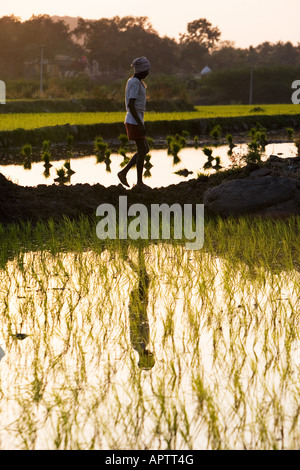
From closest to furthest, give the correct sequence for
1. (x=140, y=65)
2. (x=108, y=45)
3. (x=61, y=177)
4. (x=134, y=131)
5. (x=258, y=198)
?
(x=258, y=198)
(x=140, y=65)
(x=134, y=131)
(x=61, y=177)
(x=108, y=45)

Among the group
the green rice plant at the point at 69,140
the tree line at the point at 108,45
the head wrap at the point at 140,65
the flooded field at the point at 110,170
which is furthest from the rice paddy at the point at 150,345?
the tree line at the point at 108,45

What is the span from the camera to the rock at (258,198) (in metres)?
8.27

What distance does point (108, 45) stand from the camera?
75875 mm

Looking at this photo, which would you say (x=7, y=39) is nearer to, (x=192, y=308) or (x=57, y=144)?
(x=57, y=144)

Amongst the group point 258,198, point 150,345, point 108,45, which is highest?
point 108,45

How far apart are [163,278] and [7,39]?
63.9m

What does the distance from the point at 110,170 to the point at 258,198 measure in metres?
5.56

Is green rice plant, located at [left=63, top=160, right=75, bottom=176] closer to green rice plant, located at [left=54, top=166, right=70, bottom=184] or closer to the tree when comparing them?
green rice plant, located at [left=54, top=166, right=70, bottom=184]

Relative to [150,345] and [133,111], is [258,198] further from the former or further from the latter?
[150,345]

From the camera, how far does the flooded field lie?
12.0 m

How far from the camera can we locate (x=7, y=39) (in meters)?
66.8

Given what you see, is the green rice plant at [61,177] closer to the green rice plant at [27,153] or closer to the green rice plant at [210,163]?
the green rice plant at [27,153]

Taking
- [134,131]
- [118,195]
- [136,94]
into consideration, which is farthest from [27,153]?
[118,195]

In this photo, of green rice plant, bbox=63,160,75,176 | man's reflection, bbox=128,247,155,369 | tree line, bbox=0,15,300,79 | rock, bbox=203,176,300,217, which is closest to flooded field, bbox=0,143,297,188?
green rice plant, bbox=63,160,75,176
